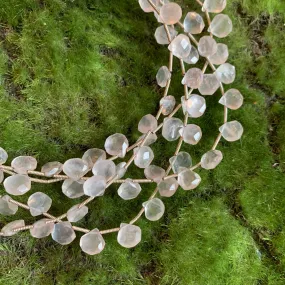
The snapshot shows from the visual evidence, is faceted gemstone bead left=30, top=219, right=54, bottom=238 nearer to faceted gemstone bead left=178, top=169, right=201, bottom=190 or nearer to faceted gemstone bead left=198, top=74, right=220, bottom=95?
faceted gemstone bead left=178, top=169, right=201, bottom=190

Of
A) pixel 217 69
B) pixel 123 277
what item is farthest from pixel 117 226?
pixel 217 69

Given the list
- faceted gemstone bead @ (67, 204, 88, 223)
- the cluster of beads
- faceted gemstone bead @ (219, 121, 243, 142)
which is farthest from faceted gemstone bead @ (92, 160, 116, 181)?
faceted gemstone bead @ (219, 121, 243, 142)

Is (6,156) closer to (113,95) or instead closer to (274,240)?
(113,95)

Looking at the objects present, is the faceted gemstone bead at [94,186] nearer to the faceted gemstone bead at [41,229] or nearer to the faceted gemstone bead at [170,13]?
the faceted gemstone bead at [41,229]

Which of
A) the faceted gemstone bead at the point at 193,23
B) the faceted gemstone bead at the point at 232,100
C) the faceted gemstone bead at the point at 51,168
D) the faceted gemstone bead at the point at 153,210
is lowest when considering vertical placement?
the faceted gemstone bead at the point at 153,210

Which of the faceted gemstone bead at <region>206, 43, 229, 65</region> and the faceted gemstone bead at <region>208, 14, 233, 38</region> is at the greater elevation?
the faceted gemstone bead at <region>208, 14, 233, 38</region>

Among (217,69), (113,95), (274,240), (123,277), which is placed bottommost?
(123,277)

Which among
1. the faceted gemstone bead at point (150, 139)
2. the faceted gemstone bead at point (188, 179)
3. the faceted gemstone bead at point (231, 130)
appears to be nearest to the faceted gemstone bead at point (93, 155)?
the faceted gemstone bead at point (150, 139)
